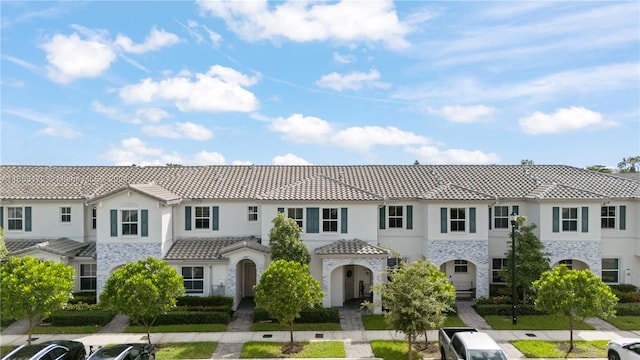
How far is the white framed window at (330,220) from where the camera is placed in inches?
1003

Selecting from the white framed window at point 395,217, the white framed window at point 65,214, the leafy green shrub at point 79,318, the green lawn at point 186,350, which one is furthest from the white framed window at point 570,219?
the white framed window at point 65,214

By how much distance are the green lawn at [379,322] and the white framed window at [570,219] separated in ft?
29.3

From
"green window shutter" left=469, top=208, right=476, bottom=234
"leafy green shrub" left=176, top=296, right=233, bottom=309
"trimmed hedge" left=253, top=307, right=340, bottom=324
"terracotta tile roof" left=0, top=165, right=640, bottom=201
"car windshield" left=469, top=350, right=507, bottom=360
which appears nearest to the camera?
"car windshield" left=469, top=350, right=507, bottom=360

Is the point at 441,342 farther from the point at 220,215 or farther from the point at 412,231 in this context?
the point at 220,215

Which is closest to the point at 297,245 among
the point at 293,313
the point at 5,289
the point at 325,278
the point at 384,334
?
the point at 325,278

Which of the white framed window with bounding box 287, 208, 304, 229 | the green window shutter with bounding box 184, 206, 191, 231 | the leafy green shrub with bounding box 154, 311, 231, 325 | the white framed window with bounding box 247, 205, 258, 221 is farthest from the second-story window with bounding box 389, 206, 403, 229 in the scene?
the green window shutter with bounding box 184, 206, 191, 231

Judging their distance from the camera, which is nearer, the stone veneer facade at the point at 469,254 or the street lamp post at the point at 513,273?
the street lamp post at the point at 513,273

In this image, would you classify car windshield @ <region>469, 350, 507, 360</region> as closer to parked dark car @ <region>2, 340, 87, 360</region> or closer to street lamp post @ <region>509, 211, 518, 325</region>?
street lamp post @ <region>509, 211, 518, 325</region>

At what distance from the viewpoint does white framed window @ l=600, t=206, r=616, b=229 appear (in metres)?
26.8

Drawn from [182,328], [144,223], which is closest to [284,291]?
[182,328]

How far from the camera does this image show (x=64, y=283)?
61.0 feet

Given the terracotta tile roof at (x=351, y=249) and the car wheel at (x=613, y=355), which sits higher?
the terracotta tile roof at (x=351, y=249)

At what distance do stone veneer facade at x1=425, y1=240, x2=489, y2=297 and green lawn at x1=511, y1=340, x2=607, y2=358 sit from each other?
19.2ft

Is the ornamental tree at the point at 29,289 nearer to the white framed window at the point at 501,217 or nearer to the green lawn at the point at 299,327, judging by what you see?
the green lawn at the point at 299,327
